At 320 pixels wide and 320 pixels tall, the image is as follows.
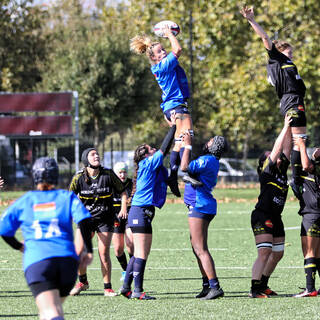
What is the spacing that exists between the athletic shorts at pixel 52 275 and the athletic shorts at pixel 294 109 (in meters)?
5.31

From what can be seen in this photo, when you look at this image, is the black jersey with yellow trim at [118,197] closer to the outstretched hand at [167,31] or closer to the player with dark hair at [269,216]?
the outstretched hand at [167,31]

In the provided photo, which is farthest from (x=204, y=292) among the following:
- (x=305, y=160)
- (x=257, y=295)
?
(x=305, y=160)

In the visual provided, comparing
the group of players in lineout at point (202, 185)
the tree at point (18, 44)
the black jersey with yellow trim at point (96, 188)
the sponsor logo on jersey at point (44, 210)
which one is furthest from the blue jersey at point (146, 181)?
the tree at point (18, 44)

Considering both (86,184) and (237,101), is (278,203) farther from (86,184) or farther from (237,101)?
(237,101)

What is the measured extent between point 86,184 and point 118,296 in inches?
65.0

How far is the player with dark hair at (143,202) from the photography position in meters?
9.88

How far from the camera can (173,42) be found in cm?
1059

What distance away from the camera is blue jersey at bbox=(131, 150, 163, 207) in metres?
9.87

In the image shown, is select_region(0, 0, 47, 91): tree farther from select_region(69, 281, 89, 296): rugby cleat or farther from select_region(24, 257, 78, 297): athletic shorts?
select_region(24, 257, 78, 297): athletic shorts

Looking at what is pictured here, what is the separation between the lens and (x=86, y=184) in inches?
427

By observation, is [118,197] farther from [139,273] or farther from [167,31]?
[167,31]

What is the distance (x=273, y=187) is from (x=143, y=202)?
1.70 meters

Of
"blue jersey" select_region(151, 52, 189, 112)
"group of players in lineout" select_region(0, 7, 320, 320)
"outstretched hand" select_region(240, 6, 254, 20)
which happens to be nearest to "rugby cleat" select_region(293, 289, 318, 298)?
"group of players in lineout" select_region(0, 7, 320, 320)

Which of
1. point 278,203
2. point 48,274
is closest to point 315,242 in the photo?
point 278,203
